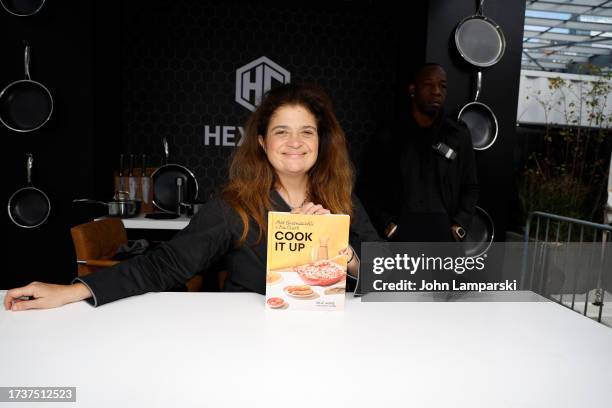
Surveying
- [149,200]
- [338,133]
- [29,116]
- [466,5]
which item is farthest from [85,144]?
[466,5]

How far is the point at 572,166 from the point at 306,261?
3.38 m

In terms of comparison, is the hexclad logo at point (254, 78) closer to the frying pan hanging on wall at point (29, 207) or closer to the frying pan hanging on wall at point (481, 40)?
the frying pan hanging on wall at point (481, 40)

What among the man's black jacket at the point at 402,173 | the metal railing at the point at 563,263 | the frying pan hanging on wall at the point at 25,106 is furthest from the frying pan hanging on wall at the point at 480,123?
the frying pan hanging on wall at the point at 25,106

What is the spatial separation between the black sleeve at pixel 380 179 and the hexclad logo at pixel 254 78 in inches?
52.9

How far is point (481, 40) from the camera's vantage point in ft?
10.0

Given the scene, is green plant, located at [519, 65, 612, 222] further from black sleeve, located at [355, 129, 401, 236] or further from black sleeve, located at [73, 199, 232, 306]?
black sleeve, located at [73, 199, 232, 306]

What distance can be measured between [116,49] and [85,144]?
0.82 m

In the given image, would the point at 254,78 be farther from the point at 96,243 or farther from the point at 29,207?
the point at 96,243

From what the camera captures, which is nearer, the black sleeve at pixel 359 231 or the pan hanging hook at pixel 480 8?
the black sleeve at pixel 359 231

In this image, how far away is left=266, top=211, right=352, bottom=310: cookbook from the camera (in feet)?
3.53

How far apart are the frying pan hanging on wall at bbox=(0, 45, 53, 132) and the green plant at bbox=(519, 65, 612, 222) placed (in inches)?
128

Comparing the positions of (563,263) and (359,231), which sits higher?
(359,231)

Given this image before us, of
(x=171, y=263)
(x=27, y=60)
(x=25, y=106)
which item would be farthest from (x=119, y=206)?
(x=171, y=263)

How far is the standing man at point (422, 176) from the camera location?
2449 mm
